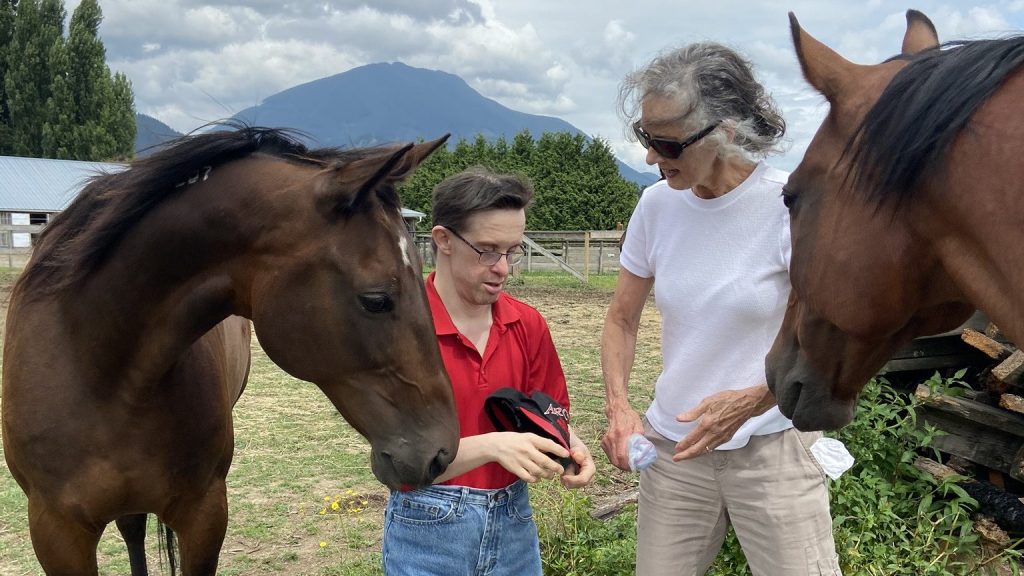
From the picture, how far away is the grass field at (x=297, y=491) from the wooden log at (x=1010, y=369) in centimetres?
216

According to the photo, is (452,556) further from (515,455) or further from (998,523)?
(998,523)

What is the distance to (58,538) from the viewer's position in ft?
8.16

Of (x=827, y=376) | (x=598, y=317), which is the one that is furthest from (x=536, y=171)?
(x=827, y=376)

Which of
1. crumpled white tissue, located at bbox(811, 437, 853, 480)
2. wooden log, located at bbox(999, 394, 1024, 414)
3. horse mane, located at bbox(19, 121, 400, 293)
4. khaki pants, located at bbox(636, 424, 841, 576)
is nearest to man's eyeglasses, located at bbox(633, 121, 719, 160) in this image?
horse mane, located at bbox(19, 121, 400, 293)

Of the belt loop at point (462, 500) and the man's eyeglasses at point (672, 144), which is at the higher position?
the man's eyeglasses at point (672, 144)

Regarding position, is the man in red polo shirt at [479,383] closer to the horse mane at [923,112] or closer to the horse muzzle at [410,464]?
the horse muzzle at [410,464]

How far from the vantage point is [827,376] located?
1636 mm

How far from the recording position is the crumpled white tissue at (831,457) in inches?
85.2

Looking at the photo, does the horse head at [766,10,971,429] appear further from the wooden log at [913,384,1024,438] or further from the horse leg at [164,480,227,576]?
the wooden log at [913,384,1024,438]

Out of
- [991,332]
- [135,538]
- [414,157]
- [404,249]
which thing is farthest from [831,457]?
[135,538]

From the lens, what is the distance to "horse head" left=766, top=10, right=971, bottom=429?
1.39 m

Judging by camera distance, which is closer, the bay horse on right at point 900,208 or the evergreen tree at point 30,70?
the bay horse on right at point 900,208

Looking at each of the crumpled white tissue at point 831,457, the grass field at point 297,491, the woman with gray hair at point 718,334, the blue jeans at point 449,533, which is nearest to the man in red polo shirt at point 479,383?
the blue jeans at point 449,533

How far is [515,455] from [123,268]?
1.32m
